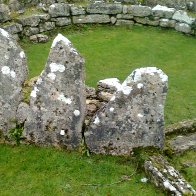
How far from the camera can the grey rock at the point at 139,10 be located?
643 inches

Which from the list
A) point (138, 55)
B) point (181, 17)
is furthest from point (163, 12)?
point (138, 55)

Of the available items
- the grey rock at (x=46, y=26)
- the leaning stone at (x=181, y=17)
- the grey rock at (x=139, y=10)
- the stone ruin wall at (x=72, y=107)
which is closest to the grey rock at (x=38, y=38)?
the grey rock at (x=46, y=26)

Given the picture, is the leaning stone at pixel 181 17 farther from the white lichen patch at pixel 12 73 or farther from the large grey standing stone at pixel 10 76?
the white lichen patch at pixel 12 73

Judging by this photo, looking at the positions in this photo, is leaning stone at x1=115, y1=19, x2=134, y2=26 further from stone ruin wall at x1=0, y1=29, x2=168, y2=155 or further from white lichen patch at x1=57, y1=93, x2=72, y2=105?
white lichen patch at x1=57, y1=93, x2=72, y2=105

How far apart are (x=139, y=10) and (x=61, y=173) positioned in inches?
358

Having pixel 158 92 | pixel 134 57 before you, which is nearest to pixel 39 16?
pixel 134 57

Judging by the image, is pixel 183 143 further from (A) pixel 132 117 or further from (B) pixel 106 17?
(B) pixel 106 17

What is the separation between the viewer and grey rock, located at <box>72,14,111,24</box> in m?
16.1

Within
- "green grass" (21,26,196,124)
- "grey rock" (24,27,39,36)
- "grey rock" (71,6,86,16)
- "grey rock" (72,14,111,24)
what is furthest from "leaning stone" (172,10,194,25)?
"grey rock" (24,27,39,36)

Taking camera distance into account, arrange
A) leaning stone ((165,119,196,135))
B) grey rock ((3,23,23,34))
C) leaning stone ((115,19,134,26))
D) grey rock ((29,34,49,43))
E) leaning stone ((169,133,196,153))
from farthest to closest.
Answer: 1. leaning stone ((115,19,134,26))
2. grey rock ((29,34,49,43))
3. grey rock ((3,23,23,34))
4. leaning stone ((165,119,196,135))
5. leaning stone ((169,133,196,153))

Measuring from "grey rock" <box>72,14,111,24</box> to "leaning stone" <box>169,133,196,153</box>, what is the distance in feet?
24.4

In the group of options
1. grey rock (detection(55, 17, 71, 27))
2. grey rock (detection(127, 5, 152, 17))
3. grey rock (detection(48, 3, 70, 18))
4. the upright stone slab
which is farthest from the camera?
grey rock (detection(127, 5, 152, 17))

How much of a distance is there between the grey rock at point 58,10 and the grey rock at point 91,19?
362 millimetres

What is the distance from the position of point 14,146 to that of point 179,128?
3309mm
